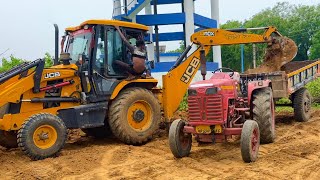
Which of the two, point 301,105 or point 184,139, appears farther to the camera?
point 301,105

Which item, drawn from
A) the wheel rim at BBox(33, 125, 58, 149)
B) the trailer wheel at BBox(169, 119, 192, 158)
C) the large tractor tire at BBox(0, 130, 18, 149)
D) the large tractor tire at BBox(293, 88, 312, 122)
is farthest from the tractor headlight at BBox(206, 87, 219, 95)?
the large tractor tire at BBox(293, 88, 312, 122)

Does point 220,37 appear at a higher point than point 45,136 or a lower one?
higher

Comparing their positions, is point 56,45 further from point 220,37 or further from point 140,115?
point 220,37

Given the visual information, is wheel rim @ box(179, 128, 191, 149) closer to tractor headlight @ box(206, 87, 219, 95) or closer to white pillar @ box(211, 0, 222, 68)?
tractor headlight @ box(206, 87, 219, 95)

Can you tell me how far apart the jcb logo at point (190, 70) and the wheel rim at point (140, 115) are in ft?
3.77

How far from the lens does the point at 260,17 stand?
60.1 m

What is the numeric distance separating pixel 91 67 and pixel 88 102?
725mm

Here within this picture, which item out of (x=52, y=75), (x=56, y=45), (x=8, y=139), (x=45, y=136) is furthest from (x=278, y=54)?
(x=8, y=139)

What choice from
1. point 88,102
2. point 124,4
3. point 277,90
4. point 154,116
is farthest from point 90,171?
point 124,4

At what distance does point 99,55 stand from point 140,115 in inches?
61.6

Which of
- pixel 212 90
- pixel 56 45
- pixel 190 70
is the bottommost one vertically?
pixel 212 90

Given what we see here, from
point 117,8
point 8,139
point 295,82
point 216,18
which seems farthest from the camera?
point 216,18

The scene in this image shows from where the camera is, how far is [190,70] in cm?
1055

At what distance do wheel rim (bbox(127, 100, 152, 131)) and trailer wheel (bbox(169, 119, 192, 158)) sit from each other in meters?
1.91
